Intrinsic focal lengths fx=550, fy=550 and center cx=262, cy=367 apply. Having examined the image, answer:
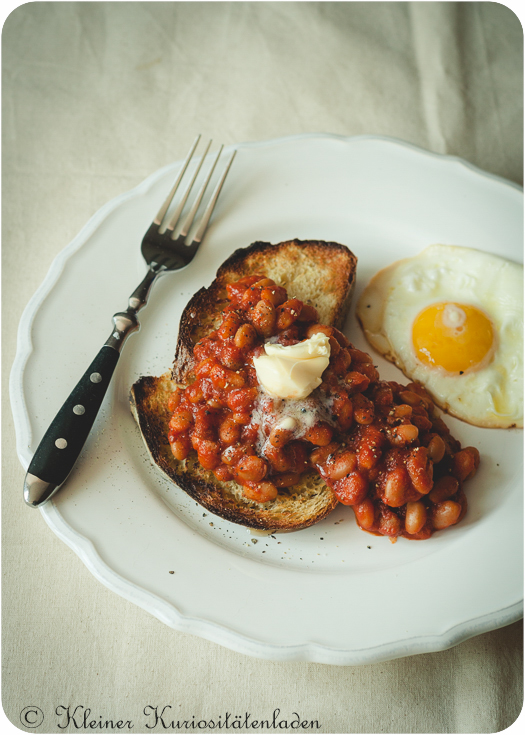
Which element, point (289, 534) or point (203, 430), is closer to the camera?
point (203, 430)

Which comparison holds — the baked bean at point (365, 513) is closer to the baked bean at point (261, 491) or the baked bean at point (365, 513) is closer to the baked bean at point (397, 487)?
the baked bean at point (397, 487)

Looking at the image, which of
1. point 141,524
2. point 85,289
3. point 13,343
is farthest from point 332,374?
point 13,343

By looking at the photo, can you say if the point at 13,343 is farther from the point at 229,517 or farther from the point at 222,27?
the point at 222,27

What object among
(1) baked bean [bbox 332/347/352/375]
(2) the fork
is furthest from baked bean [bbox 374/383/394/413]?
(2) the fork

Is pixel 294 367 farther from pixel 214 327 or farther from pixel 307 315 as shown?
pixel 214 327

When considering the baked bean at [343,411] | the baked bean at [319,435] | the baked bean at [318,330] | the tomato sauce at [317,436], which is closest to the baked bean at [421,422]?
the tomato sauce at [317,436]

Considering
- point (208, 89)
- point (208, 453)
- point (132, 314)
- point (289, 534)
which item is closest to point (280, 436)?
point (208, 453)
